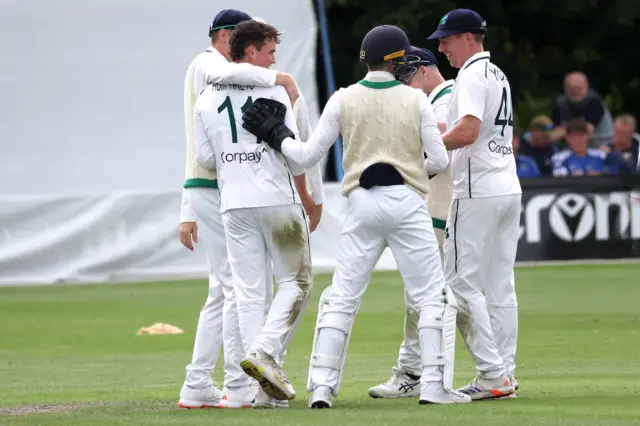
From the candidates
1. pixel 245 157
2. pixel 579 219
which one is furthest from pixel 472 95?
pixel 579 219

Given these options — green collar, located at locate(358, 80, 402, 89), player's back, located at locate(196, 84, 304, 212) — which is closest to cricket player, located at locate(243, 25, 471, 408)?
green collar, located at locate(358, 80, 402, 89)

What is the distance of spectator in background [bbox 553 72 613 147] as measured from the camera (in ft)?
71.5

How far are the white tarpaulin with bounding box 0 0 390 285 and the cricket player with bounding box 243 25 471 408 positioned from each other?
11.3m

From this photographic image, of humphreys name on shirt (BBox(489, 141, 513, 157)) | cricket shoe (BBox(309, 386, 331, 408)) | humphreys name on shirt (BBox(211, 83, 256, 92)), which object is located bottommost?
cricket shoe (BBox(309, 386, 331, 408))

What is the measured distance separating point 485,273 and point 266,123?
1.70m

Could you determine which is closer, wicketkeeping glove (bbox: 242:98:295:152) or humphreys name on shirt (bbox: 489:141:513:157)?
wicketkeeping glove (bbox: 242:98:295:152)

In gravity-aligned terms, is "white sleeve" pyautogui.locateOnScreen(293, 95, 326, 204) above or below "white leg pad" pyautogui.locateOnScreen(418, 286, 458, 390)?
above

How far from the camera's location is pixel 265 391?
331 inches

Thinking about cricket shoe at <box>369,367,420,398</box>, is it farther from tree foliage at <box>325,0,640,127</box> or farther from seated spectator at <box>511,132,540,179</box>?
tree foliage at <box>325,0,640,127</box>

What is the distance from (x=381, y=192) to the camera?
27.3ft

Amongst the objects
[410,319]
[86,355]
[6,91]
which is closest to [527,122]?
[6,91]

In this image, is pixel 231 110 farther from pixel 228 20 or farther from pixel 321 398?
pixel 321 398

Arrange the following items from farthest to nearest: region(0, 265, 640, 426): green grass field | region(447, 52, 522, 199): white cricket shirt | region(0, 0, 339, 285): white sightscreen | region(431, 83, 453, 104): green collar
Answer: region(0, 0, 339, 285): white sightscreen
region(431, 83, 453, 104): green collar
region(447, 52, 522, 199): white cricket shirt
region(0, 265, 640, 426): green grass field

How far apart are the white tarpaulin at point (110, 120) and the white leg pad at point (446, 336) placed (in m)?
11.2
